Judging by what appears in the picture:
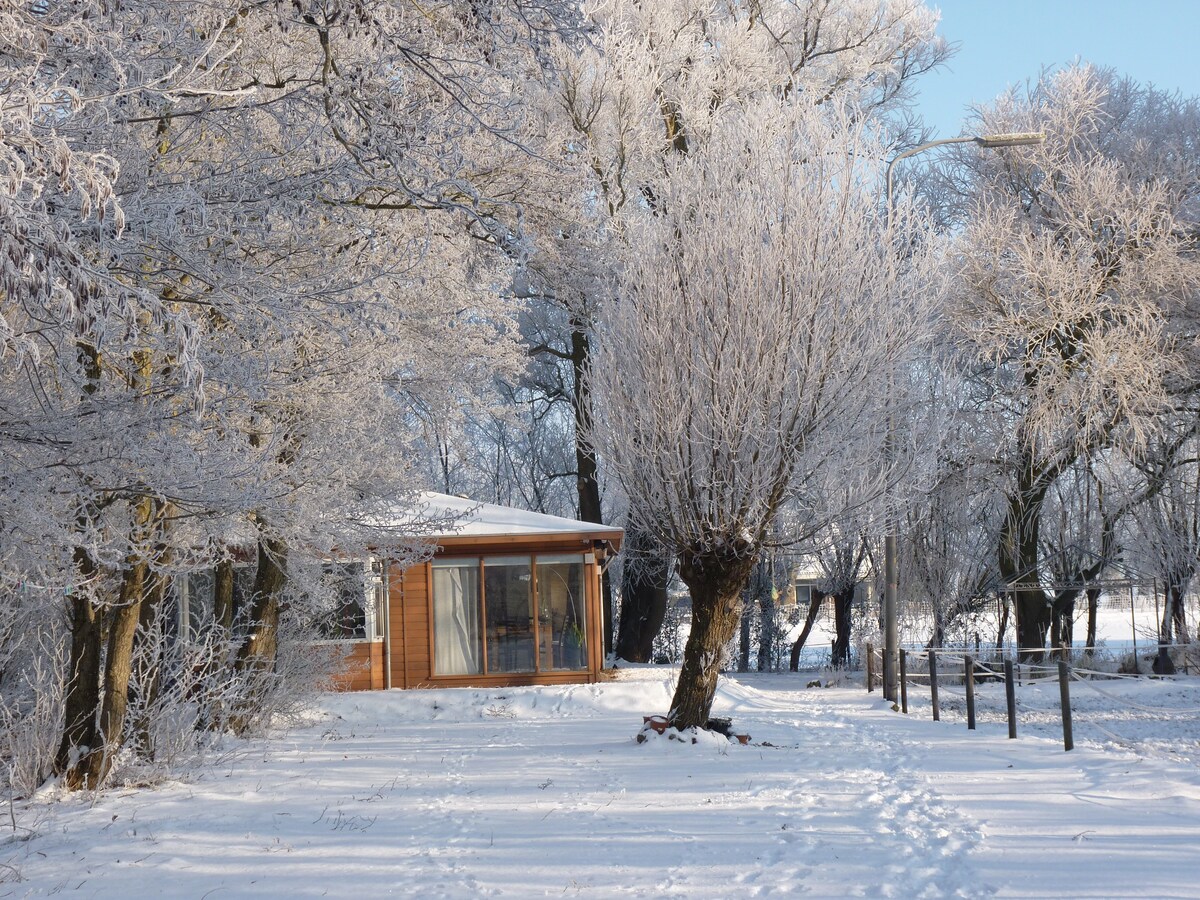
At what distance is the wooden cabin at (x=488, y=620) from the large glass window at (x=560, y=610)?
16 mm

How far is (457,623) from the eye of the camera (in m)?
17.8

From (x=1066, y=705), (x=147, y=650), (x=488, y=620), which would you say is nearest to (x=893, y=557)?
(x=1066, y=705)

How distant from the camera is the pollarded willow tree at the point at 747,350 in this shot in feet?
33.1

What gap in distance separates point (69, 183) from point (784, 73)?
760 inches

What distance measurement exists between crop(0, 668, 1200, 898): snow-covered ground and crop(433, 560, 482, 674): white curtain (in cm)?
515

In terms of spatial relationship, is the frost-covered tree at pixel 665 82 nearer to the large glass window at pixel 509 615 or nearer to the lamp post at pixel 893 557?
the large glass window at pixel 509 615

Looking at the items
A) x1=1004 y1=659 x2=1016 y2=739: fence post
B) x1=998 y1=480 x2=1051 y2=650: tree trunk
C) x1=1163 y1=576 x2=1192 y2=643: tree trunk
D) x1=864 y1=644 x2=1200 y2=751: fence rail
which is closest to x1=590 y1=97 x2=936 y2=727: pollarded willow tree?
x1=1004 y1=659 x2=1016 y2=739: fence post

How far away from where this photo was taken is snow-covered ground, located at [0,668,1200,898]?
5789 millimetres

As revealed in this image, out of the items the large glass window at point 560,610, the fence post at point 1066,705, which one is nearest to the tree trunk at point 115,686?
the fence post at point 1066,705

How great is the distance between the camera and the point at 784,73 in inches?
832

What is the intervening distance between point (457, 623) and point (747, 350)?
9.21m

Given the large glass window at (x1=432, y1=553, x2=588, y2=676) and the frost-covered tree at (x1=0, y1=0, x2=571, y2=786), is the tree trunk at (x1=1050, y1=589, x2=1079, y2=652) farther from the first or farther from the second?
the frost-covered tree at (x1=0, y1=0, x2=571, y2=786)

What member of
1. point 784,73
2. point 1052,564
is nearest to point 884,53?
point 784,73

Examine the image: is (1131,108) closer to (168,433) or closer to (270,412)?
(270,412)
